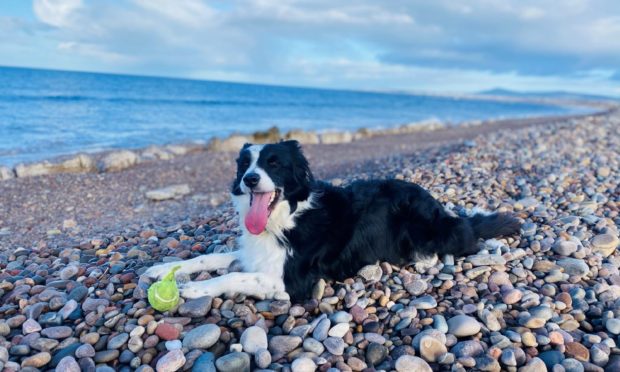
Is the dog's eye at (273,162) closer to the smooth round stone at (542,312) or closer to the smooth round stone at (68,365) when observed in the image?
the smooth round stone at (68,365)

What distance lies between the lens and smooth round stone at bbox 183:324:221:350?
3.37 metres

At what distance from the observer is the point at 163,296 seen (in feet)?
12.3

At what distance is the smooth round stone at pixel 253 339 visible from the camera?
11.0ft

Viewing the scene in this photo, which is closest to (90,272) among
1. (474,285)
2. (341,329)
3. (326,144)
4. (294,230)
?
(294,230)

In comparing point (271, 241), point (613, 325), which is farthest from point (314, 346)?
point (613, 325)

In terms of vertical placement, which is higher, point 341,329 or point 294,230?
point 294,230

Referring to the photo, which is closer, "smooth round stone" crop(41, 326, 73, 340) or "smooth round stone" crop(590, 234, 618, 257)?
"smooth round stone" crop(41, 326, 73, 340)

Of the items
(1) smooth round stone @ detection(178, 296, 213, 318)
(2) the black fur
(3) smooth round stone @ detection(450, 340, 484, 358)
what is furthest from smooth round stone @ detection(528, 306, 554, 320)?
(1) smooth round stone @ detection(178, 296, 213, 318)

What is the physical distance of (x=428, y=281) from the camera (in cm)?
438

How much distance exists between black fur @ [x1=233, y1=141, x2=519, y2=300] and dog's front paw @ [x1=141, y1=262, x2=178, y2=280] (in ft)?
3.09

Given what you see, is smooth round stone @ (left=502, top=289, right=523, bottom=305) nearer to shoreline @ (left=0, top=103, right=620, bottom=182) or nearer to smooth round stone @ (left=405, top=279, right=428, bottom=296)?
smooth round stone @ (left=405, top=279, right=428, bottom=296)

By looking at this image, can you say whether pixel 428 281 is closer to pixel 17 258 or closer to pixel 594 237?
pixel 594 237

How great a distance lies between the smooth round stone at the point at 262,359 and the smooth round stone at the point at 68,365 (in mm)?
1151

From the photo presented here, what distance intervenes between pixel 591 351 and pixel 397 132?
2518 cm
